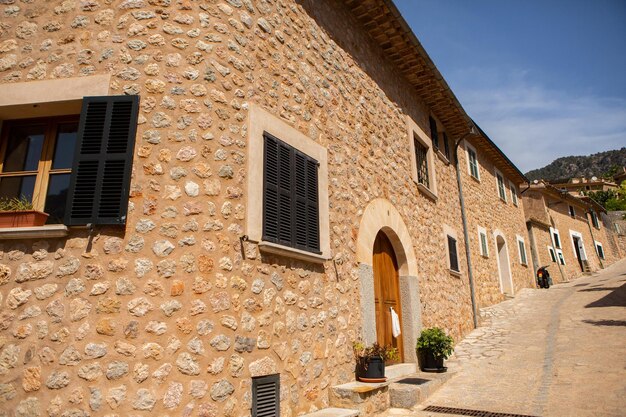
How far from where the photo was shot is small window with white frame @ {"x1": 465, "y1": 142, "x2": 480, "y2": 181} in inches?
552

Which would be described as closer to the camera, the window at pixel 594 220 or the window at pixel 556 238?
the window at pixel 556 238

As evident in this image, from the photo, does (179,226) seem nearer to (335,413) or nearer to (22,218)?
(22,218)

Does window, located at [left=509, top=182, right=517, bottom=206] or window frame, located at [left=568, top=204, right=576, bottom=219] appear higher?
window frame, located at [left=568, top=204, right=576, bottom=219]

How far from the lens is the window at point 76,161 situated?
3.87 m

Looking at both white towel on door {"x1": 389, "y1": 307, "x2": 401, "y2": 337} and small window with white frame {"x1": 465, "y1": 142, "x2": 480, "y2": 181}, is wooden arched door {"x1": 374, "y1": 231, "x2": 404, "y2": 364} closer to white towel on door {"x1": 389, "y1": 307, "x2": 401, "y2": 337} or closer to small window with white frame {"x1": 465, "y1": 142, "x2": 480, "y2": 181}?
white towel on door {"x1": 389, "y1": 307, "x2": 401, "y2": 337}

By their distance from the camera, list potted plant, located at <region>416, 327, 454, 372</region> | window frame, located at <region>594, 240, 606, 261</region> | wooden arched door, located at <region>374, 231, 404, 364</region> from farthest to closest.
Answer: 1. window frame, located at <region>594, 240, 606, 261</region>
2. potted plant, located at <region>416, 327, 454, 372</region>
3. wooden arched door, located at <region>374, 231, 404, 364</region>

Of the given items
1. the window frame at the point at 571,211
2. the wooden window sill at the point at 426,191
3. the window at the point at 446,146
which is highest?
the window frame at the point at 571,211

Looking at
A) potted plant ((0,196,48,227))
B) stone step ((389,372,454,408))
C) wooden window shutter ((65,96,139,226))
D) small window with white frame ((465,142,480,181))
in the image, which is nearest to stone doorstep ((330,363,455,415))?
stone step ((389,372,454,408))

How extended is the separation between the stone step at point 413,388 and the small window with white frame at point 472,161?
8.79m

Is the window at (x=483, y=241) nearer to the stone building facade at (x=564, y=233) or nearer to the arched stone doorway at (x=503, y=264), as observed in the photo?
the arched stone doorway at (x=503, y=264)

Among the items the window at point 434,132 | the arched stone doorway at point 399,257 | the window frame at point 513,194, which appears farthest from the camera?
the window frame at point 513,194

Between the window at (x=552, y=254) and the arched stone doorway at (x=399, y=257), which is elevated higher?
the window at (x=552, y=254)

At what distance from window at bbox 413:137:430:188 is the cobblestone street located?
375 cm

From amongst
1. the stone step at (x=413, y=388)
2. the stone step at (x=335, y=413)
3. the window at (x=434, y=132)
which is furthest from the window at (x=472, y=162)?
the stone step at (x=335, y=413)
